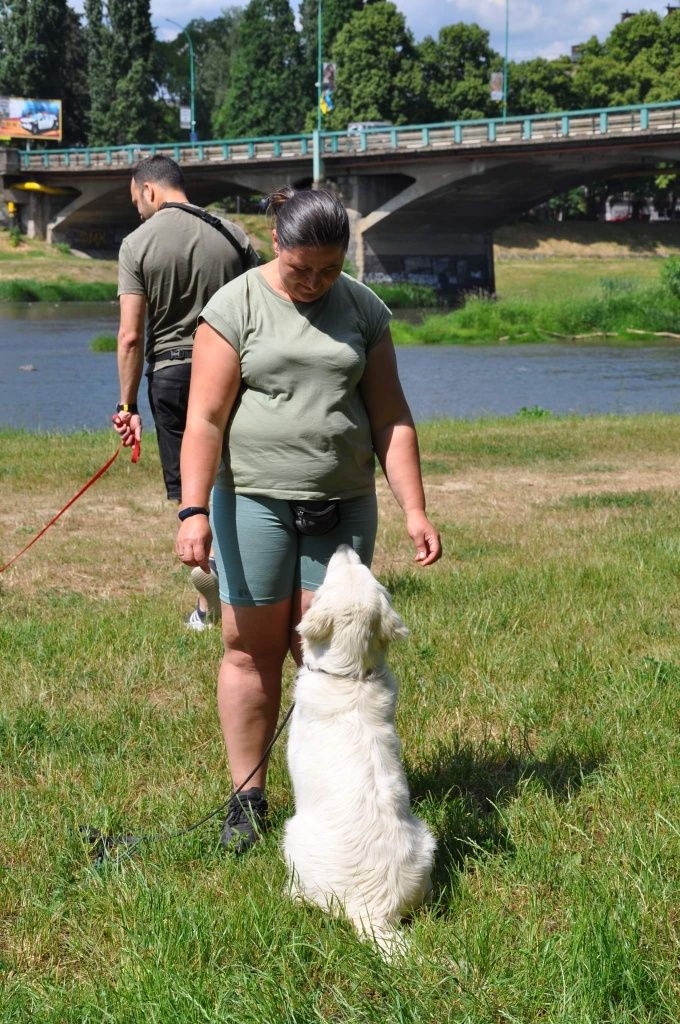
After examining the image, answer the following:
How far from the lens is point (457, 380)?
23891 millimetres

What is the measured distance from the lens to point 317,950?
9.49 feet

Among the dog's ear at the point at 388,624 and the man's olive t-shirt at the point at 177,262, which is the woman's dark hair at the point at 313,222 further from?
the man's olive t-shirt at the point at 177,262

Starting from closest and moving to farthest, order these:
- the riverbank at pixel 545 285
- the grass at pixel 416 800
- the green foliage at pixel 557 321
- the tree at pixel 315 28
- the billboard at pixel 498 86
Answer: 1. the grass at pixel 416 800
2. the green foliage at pixel 557 321
3. the riverbank at pixel 545 285
4. the billboard at pixel 498 86
5. the tree at pixel 315 28

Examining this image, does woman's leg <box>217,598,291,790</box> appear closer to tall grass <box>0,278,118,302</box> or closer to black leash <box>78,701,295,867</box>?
black leash <box>78,701,295,867</box>

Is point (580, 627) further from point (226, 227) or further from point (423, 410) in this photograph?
point (423, 410)

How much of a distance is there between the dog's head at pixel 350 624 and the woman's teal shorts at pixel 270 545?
412mm

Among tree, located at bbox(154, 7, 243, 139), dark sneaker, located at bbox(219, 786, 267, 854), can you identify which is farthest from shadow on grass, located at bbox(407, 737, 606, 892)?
tree, located at bbox(154, 7, 243, 139)

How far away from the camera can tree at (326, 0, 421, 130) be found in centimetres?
7469

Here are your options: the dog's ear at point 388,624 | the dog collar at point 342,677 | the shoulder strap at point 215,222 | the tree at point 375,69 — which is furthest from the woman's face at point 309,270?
the tree at point 375,69

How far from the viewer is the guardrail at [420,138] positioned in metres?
46.4

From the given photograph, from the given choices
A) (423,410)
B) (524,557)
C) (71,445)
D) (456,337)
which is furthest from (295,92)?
(524,557)

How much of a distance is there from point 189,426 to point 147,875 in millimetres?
1308

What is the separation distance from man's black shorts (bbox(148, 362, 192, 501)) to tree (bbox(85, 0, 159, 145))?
73.5 metres

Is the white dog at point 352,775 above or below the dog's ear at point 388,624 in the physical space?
below
